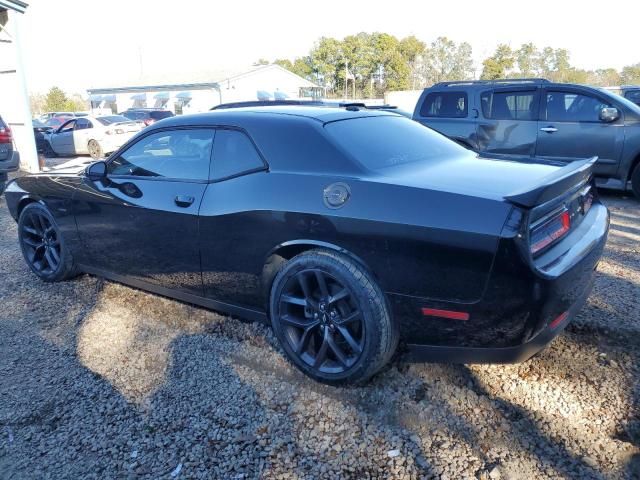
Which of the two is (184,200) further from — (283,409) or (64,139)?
(64,139)

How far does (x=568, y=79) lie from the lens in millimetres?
50531

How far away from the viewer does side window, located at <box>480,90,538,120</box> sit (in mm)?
7570

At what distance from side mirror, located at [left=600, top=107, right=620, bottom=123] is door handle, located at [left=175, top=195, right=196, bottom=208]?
6253 millimetres

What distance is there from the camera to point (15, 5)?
35.5 feet

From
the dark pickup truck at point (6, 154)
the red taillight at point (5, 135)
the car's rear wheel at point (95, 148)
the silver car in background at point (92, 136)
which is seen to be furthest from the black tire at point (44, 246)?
the car's rear wheel at point (95, 148)

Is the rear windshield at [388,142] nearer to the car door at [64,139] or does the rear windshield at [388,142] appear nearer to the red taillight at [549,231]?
the red taillight at [549,231]

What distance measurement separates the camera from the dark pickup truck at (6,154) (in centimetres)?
849

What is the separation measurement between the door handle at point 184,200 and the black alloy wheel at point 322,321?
906mm

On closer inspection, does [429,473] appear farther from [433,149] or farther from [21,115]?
[21,115]

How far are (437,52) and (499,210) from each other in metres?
61.9

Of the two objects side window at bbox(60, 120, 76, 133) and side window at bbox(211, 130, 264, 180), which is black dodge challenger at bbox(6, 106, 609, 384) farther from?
side window at bbox(60, 120, 76, 133)

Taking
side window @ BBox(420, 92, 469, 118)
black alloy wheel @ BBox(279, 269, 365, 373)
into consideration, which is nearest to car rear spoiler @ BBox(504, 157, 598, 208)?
black alloy wheel @ BBox(279, 269, 365, 373)

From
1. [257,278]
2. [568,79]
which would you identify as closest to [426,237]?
[257,278]

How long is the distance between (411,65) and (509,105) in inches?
2050
